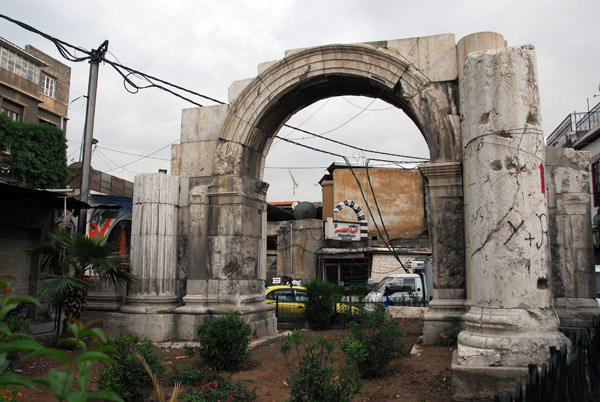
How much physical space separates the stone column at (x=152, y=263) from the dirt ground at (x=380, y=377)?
0.70 meters

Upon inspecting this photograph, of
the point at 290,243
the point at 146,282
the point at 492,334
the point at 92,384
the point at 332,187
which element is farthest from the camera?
the point at 332,187

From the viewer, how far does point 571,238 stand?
7395mm

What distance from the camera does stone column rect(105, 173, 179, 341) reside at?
28.2 ft

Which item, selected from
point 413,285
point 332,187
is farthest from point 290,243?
point 413,285

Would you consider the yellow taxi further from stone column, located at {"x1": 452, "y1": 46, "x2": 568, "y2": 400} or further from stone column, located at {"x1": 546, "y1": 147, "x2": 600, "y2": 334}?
stone column, located at {"x1": 452, "y1": 46, "x2": 568, "y2": 400}

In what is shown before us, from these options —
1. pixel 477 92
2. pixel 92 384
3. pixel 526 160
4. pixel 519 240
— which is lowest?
pixel 92 384

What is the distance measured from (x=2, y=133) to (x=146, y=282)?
11.5 meters

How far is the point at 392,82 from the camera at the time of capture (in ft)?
27.0

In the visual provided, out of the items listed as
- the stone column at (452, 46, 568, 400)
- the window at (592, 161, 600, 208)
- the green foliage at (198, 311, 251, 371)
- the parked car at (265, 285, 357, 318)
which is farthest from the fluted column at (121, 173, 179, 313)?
the window at (592, 161, 600, 208)

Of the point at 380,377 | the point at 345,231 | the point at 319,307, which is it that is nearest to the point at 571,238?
the point at 380,377

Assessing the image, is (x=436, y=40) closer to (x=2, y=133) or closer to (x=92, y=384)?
(x=92, y=384)

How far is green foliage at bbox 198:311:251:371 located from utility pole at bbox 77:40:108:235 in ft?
17.5

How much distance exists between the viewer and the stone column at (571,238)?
23.4 ft

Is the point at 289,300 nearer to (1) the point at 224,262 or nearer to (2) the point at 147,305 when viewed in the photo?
(1) the point at 224,262
